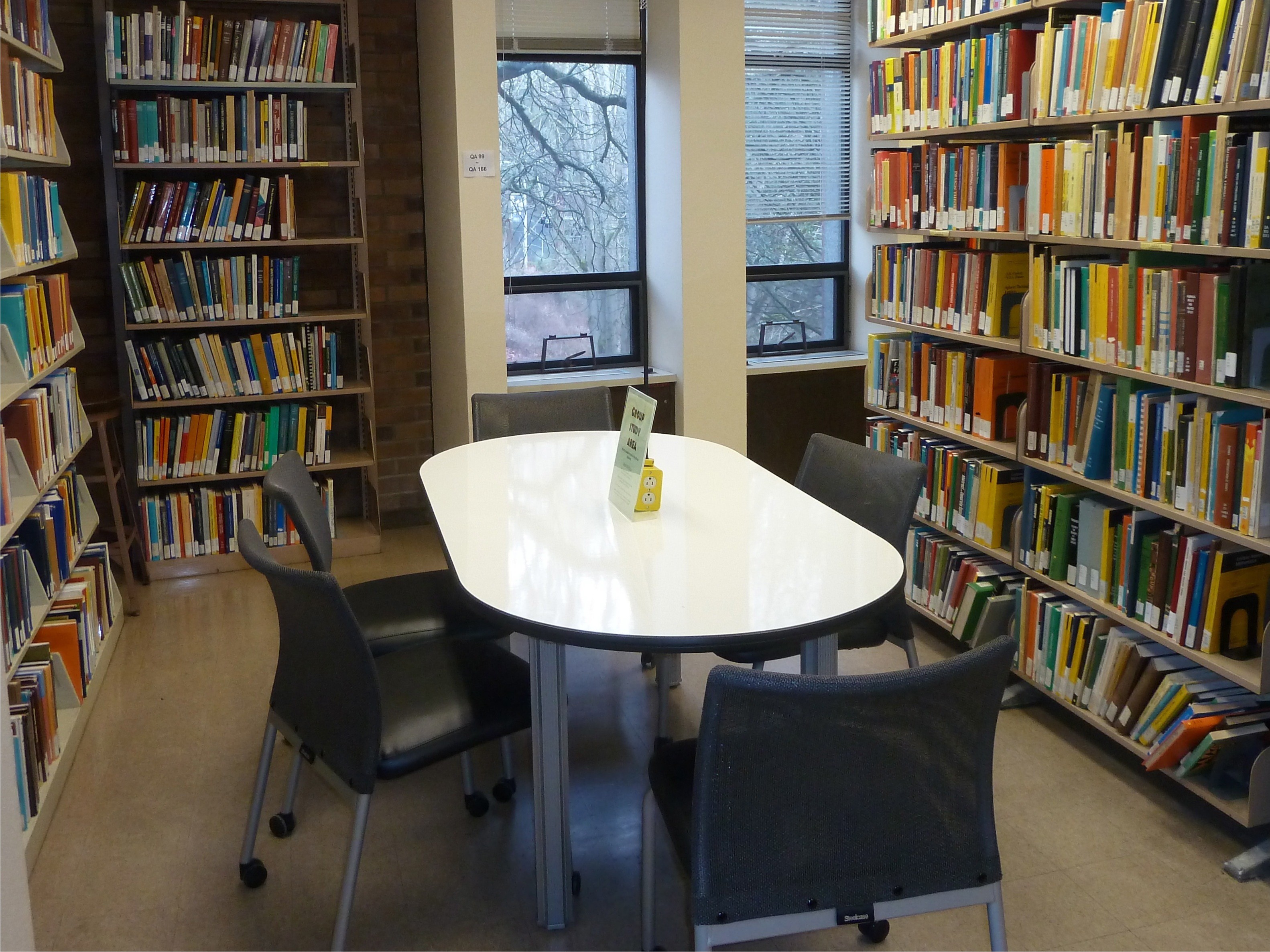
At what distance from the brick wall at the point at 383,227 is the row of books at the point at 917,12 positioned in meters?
2.05

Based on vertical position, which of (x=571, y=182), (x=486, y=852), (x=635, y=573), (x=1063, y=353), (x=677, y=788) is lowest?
(x=486, y=852)

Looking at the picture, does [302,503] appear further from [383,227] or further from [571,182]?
[571,182]

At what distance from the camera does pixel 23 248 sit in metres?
3.07

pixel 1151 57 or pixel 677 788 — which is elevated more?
pixel 1151 57

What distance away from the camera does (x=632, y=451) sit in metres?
2.68

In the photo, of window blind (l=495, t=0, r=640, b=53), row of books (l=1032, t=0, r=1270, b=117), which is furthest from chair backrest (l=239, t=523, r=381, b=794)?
window blind (l=495, t=0, r=640, b=53)

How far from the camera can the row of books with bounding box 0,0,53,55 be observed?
9.80 ft

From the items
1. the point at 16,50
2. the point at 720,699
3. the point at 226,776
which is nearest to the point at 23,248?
the point at 16,50

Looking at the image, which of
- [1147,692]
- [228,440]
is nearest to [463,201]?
[228,440]

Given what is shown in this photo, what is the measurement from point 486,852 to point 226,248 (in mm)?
2795

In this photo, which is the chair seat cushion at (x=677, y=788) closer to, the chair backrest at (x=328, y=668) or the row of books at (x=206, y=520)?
the chair backrest at (x=328, y=668)

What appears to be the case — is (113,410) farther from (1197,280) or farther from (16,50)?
(1197,280)

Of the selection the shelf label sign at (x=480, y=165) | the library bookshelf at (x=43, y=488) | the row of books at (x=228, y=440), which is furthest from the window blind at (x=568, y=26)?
the library bookshelf at (x=43, y=488)

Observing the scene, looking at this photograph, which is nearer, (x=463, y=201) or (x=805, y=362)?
(x=463, y=201)
